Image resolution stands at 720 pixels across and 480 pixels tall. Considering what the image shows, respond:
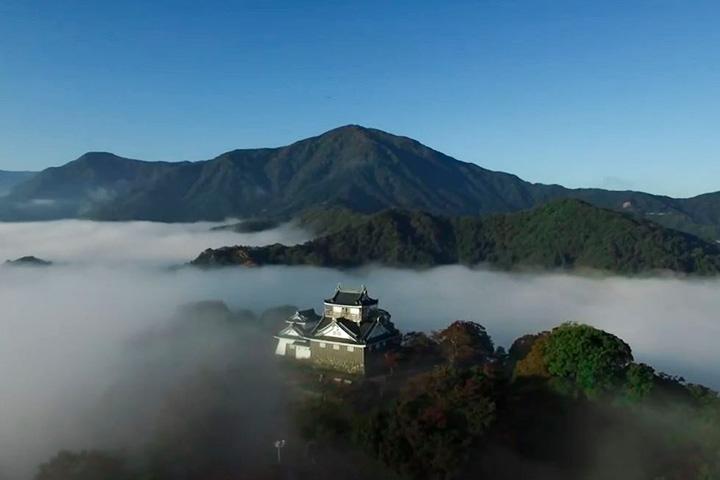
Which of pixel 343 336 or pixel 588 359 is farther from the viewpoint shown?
pixel 343 336

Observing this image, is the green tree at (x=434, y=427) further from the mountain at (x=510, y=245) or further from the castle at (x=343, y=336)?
the mountain at (x=510, y=245)

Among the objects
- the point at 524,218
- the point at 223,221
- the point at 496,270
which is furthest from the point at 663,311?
the point at 223,221

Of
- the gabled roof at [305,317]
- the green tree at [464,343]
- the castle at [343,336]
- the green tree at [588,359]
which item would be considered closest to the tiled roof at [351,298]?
the castle at [343,336]

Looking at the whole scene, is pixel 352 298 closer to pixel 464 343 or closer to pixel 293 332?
pixel 293 332

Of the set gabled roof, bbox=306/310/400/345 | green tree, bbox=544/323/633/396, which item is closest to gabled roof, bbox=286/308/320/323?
gabled roof, bbox=306/310/400/345

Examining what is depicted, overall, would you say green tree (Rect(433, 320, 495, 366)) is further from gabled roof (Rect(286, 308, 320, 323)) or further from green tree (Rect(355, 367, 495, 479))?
green tree (Rect(355, 367, 495, 479))

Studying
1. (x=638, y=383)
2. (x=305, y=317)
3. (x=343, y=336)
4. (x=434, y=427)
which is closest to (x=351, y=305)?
(x=343, y=336)
